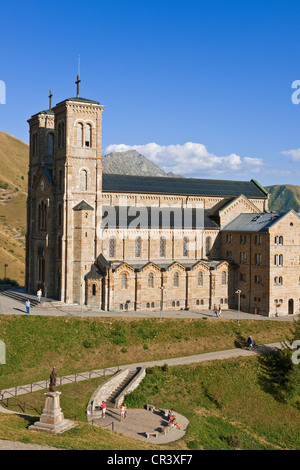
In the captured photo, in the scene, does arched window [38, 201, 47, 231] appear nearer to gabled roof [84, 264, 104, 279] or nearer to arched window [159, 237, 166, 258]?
gabled roof [84, 264, 104, 279]

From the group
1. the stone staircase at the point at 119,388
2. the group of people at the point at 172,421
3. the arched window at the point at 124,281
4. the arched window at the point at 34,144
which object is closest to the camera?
the group of people at the point at 172,421

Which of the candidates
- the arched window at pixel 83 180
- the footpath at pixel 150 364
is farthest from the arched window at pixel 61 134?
the footpath at pixel 150 364

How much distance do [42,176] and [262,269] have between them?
32.5 metres

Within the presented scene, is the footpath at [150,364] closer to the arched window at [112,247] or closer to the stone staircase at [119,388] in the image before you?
the stone staircase at [119,388]

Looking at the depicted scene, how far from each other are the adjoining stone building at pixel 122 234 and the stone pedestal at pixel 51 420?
1063 inches

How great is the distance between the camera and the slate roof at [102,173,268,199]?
70062 mm

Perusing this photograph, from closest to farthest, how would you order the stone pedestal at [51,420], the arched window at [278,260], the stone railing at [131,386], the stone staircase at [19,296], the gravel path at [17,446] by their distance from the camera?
the gravel path at [17,446] → the stone pedestal at [51,420] → the stone railing at [131,386] → the stone staircase at [19,296] → the arched window at [278,260]

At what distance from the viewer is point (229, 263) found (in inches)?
2753

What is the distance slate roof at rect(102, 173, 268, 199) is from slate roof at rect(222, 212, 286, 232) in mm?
5776

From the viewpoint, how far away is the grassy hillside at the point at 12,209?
106m

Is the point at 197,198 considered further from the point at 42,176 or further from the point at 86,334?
the point at 86,334

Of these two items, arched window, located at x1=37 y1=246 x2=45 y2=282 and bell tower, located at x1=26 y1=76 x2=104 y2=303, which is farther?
arched window, located at x1=37 y1=246 x2=45 y2=282

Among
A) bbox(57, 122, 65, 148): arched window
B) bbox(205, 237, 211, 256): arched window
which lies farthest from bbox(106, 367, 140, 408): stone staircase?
bbox(57, 122, 65, 148): arched window

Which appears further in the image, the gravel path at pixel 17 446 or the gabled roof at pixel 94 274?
the gabled roof at pixel 94 274
